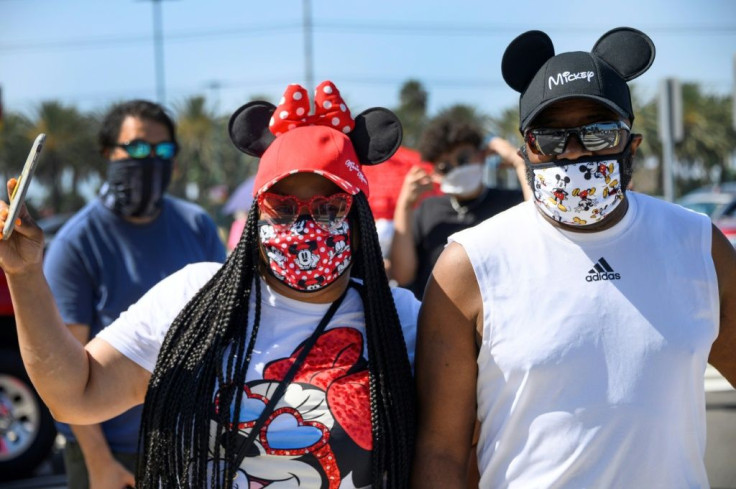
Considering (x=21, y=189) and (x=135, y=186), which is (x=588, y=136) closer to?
(x=21, y=189)

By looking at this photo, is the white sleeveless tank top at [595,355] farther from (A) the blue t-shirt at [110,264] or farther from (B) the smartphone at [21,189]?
(A) the blue t-shirt at [110,264]

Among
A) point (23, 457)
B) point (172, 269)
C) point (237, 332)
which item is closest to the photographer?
point (237, 332)

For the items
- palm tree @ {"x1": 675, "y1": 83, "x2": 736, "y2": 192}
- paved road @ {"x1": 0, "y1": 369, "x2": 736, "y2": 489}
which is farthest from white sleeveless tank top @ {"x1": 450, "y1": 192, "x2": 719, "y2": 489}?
palm tree @ {"x1": 675, "y1": 83, "x2": 736, "y2": 192}

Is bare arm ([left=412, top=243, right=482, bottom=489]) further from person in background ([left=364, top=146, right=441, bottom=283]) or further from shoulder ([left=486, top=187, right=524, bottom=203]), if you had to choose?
person in background ([left=364, top=146, right=441, bottom=283])

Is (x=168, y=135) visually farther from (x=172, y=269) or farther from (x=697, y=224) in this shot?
(x=697, y=224)

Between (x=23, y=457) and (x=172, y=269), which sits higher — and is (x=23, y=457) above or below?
below

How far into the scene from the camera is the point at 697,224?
2141 millimetres

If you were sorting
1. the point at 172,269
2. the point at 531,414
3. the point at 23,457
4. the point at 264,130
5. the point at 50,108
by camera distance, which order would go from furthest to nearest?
the point at 50,108
the point at 23,457
the point at 172,269
the point at 264,130
the point at 531,414

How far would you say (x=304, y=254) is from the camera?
7.20 feet

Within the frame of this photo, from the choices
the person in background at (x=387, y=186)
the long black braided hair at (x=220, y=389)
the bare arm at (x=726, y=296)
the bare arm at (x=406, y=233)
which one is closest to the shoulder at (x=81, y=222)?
the long black braided hair at (x=220, y=389)

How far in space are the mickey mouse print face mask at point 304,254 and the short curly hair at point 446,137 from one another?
2.94 m

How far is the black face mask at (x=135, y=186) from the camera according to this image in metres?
3.37

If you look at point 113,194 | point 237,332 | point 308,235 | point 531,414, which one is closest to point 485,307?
point 531,414

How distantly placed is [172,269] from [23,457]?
11.4 feet
